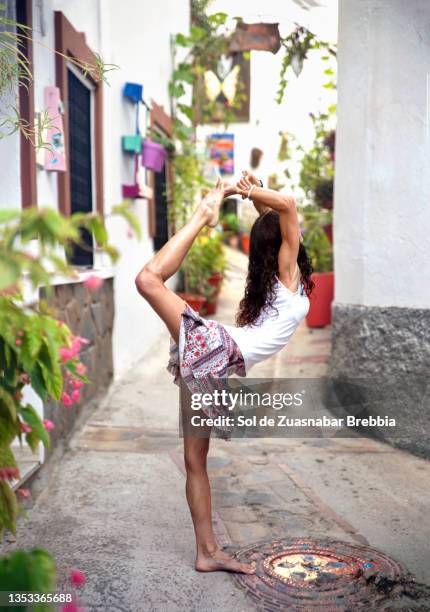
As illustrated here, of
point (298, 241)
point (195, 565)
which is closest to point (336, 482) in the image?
point (195, 565)

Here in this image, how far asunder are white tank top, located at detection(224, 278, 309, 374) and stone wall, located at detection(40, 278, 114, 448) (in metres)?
1.76

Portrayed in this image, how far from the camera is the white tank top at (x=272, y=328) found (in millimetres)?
2766

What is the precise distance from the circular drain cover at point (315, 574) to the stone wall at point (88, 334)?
5.59ft

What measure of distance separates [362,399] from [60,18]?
130 inches

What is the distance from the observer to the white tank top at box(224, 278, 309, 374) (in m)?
2.77

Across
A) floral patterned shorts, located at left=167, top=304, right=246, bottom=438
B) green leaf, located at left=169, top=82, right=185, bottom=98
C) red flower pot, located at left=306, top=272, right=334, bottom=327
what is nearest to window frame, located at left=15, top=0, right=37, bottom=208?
floral patterned shorts, located at left=167, top=304, right=246, bottom=438

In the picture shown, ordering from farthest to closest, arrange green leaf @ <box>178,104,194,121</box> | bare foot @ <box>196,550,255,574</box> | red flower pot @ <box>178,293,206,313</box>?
green leaf @ <box>178,104,194,121</box> < red flower pot @ <box>178,293,206,313</box> < bare foot @ <box>196,550,255,574</box>

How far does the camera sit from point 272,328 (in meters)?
2.80

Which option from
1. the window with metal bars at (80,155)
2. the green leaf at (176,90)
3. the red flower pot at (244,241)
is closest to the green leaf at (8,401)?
the window with metal bars at (80,155)

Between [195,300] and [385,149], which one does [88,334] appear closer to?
[385,149]

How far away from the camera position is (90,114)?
18.8ft

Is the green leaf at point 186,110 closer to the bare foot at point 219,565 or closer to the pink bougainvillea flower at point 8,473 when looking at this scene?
the bare foot at point 219,565

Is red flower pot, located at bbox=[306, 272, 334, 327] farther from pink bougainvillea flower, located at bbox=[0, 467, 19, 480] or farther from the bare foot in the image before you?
pink bougainvillea flower, located at bbox=[0, 467, 19, 480]

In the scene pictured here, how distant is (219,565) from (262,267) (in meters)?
1.26
